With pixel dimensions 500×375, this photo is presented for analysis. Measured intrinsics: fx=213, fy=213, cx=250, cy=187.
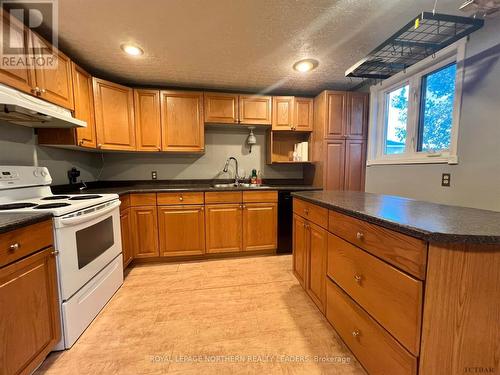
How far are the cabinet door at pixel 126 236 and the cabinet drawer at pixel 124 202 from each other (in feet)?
0.13

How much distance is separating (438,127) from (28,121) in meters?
3.49

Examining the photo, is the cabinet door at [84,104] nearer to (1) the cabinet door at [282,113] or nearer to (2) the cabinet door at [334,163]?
(1) the cabinet door at [282,113]

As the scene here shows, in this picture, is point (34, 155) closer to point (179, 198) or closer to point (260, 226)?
point (179, 198)

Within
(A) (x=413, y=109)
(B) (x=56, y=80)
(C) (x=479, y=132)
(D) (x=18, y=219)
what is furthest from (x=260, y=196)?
(B) (x=56, y=80)

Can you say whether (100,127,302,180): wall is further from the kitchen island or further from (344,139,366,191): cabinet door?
the kitchen island

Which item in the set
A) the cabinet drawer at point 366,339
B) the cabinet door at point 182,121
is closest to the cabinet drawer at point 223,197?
the cabinet door at point 182,121

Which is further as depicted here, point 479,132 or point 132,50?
point 132,50

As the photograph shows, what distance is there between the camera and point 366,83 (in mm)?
2764

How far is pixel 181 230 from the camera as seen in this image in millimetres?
2557

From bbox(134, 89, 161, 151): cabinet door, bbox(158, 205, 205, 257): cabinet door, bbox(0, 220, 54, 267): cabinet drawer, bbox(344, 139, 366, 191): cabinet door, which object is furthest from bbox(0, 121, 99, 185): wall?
bbox(344, 139, 366, 191): cabinet door

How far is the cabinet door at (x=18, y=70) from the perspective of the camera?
1.36 m

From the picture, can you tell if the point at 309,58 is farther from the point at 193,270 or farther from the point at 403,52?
the point at 193,270

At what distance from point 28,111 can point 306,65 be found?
236cm

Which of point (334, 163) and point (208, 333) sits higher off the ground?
point (334, 163)
